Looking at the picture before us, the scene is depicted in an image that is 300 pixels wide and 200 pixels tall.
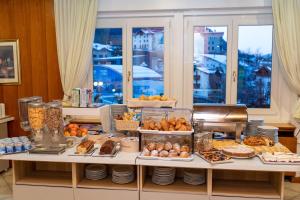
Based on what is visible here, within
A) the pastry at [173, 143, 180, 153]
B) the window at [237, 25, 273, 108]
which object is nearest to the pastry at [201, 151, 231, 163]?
the pastry at [173, 143, 180, 153]

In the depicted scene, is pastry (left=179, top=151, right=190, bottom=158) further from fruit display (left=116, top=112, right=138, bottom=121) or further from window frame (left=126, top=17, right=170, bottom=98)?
window frame (left=126, top=17, right=170, bottom=98)

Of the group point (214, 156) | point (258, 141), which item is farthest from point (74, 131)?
point (258, 141)

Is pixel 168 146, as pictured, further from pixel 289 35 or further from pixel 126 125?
pixel 289 35

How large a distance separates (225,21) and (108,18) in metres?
1.68

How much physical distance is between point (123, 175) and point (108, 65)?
239cm

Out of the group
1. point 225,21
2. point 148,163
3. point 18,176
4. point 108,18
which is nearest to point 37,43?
point 108,18

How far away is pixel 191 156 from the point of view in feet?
7.50

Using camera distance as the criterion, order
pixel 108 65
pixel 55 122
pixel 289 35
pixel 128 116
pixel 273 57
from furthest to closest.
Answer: pixel 108 65 < pixel 273 57 < pixel 289 35 < pixel 128 116 < pixel 55 122

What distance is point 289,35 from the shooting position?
3.82 m

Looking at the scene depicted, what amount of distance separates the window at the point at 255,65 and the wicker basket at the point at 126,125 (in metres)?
2.23

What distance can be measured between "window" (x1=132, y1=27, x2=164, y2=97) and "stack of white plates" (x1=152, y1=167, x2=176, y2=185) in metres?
2.05

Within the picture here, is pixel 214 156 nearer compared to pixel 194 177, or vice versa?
pixel 214 156

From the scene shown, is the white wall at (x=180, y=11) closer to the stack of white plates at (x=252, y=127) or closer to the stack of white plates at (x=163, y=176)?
the stack of white plates at (x=252, y=127)

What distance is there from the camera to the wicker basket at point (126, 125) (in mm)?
2527
